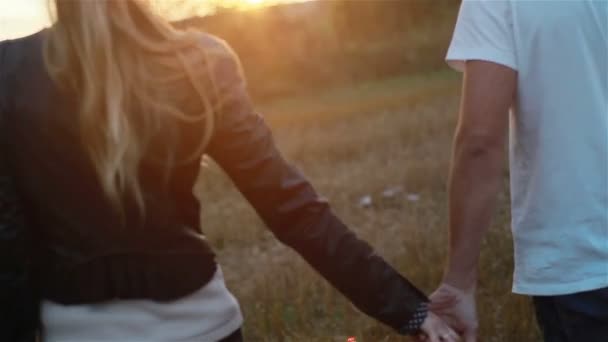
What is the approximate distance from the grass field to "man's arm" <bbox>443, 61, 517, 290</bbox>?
6.03 ft

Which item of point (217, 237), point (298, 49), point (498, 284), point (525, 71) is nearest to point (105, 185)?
point (525, 71)

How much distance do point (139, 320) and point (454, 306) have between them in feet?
3.35

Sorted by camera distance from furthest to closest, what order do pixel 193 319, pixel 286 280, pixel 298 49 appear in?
pixel 298 49, pixel 286 280, pixel 193 319

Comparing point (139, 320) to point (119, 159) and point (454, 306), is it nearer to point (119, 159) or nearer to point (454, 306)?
point (119, 159)

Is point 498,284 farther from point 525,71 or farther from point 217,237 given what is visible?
point 525,71

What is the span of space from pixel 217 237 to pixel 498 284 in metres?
2.38

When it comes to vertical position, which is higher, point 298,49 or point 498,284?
point 498,284

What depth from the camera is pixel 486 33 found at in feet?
7.64

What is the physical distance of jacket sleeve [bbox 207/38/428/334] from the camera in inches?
80.3

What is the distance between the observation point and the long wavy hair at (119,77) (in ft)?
6.15

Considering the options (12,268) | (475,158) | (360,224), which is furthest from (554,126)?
(360,224)

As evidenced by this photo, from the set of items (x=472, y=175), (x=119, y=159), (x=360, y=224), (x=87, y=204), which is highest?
(x=119, y=159)

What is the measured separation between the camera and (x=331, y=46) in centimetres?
1719

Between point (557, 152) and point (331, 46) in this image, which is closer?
point (557, 152)
